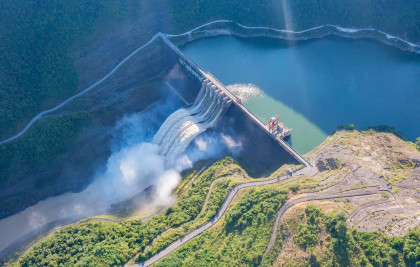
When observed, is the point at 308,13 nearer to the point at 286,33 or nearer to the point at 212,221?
the point at 286,33

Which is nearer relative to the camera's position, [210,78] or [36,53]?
[36,53]

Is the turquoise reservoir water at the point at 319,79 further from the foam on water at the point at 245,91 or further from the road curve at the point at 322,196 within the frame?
the road curve at the point at 322,196

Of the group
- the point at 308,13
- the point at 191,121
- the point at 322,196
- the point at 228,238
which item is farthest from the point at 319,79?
the point at 228,238

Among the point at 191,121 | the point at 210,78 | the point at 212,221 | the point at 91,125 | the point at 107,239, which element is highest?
the point at 91,125

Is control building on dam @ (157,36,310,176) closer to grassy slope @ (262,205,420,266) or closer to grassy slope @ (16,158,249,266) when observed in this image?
grassy slope @ (16,158,249,266)

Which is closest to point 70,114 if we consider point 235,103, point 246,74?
point 235,103

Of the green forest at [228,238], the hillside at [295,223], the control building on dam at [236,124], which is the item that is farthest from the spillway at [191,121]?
the green forest at [228,238]

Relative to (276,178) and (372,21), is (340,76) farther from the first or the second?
(276,178)
